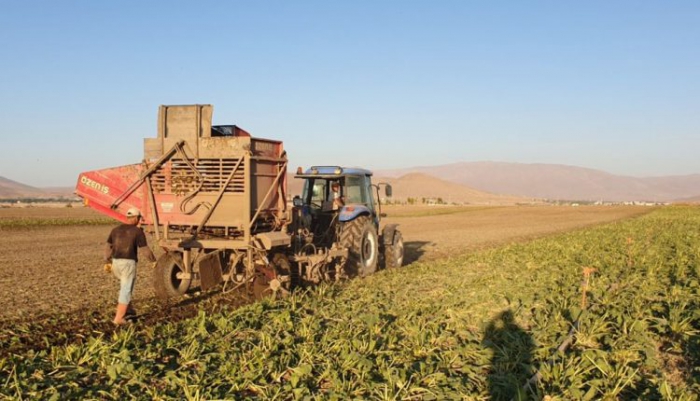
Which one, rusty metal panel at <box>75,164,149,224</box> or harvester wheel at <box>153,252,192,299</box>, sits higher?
rusty metal panel at <box>75,164,149,224</box>

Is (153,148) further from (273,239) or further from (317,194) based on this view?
(317,194)

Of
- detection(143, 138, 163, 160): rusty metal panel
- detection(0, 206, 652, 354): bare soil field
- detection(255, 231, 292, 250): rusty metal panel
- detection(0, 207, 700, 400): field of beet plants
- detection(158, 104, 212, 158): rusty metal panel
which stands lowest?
detection(0, 206, 652, 354): bare soil field

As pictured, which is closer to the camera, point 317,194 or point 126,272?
point 126,272

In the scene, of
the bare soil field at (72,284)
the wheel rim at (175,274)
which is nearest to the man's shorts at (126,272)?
the bare soil field at (72,284)

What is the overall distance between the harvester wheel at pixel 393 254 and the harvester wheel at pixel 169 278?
18.6ft

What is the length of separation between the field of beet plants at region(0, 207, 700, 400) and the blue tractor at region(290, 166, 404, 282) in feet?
5.17

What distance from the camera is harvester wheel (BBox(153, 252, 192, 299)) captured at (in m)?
10.2

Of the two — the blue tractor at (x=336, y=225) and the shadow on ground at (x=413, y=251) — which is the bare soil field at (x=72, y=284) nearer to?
the shadow on ground at (x=413, y=251)

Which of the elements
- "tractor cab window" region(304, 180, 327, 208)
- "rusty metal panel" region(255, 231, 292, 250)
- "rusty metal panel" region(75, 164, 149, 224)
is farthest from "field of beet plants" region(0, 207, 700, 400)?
"tractor cab window" region(304, 180, 327, 208)

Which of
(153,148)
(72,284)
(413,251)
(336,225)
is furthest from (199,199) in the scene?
(413,251)

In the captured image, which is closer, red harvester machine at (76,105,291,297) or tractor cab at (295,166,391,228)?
red harvester machine at (76,105,291,297)

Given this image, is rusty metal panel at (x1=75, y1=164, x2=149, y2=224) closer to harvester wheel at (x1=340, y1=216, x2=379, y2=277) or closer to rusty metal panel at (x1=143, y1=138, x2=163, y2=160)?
rusty metal panel at (x1=143, y1=138, x2=163, y2=160)

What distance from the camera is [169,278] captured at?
10211 millimetres

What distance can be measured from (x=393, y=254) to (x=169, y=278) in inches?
246
